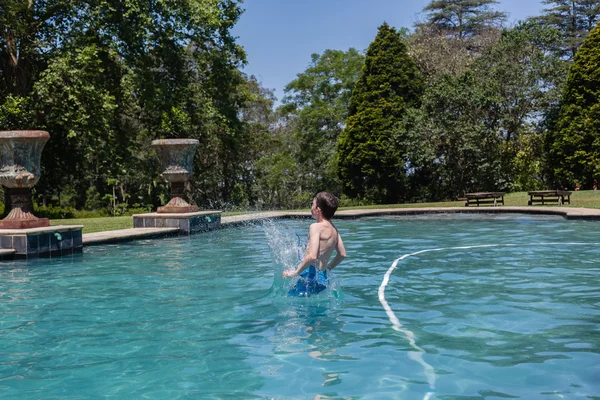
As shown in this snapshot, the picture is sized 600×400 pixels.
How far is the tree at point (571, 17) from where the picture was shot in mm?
47375

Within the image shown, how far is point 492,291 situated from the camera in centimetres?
819

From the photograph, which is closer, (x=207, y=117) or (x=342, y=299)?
(x=342, y=299)

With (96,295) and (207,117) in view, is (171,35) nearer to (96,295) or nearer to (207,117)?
(207,117)

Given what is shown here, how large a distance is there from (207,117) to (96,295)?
2153cm

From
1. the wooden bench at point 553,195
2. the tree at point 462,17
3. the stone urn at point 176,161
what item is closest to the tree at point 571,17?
the tree at point 462,17

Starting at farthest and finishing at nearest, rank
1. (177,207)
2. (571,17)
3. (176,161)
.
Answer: (571,17) → (176,161) → (177,207)

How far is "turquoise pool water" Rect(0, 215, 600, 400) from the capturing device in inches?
184

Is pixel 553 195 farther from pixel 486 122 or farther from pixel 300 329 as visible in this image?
pixel 300 329

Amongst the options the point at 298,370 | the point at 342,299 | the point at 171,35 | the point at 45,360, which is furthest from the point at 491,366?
the point at 171,35

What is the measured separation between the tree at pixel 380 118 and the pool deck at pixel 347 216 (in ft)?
31.2

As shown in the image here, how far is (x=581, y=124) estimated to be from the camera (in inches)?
1220

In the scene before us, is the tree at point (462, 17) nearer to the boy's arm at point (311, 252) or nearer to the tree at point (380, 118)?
the tree at point (380, 118)

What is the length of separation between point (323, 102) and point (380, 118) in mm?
7691

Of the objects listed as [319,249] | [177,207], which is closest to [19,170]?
[177,207]
